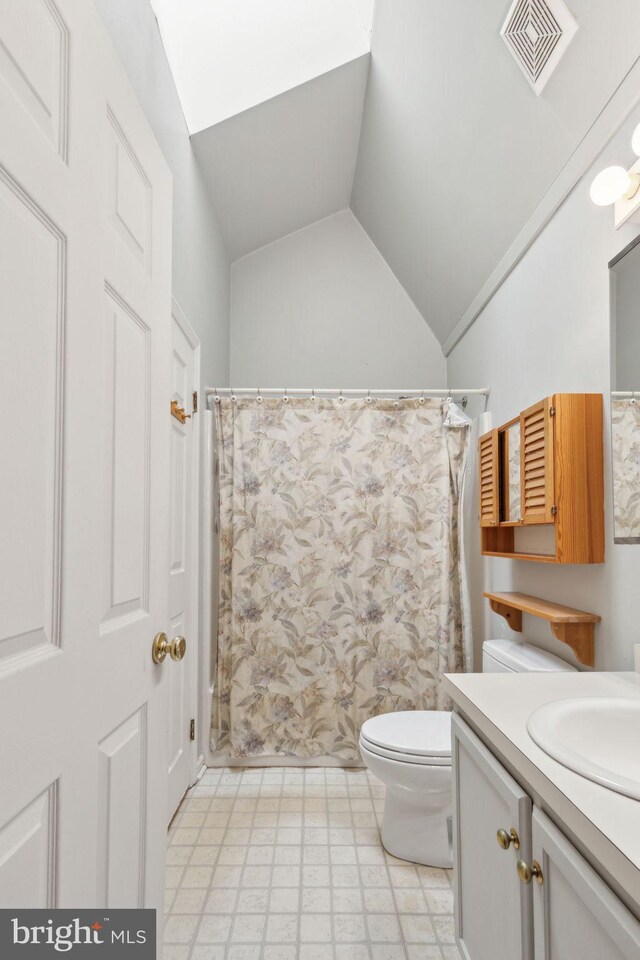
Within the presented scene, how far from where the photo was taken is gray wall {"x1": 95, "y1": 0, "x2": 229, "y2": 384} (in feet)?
5.40

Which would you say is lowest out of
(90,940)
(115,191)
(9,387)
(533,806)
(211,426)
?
(90,940)

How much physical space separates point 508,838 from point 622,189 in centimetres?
141

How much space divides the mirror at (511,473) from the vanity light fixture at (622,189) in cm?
75

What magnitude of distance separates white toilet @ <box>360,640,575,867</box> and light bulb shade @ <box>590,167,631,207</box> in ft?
4.20

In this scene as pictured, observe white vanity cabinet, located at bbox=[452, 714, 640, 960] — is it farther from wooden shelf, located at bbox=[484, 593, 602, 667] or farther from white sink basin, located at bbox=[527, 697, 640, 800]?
wooden shelf, located at bbox=[484, 593, 602, 667]

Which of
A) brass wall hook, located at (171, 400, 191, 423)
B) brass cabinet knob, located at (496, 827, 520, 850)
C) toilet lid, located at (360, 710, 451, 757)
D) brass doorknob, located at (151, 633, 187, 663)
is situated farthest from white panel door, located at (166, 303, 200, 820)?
brass cabinet knob, located at (496, 827, 520, 850)

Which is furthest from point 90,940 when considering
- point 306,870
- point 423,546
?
point 423,546

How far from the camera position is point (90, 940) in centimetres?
84

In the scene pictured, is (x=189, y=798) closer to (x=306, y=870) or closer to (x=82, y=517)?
(x=306, y=870)

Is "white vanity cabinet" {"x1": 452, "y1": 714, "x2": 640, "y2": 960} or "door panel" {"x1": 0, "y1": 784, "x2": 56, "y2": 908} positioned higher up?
"door panel" {"x1": 0, "y1": 784, "x2": 56, "y2": 908}

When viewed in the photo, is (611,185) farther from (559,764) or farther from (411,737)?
(411,737)

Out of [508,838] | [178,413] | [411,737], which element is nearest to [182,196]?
[178,413]

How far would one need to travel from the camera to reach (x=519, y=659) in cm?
198

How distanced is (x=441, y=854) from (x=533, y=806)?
125 centimetres
